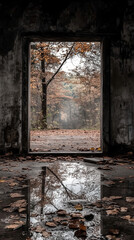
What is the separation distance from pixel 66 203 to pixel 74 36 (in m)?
3.82

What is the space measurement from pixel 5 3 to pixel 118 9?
8.23 feet

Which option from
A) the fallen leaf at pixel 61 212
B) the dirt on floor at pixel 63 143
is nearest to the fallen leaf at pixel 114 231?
the fallen leaf at pixel 61 212

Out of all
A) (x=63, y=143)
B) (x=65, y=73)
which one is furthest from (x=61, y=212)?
(x=65, y=73)

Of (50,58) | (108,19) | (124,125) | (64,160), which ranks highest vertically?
(50,58)

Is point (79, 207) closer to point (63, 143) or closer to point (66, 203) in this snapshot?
point (66, 203)

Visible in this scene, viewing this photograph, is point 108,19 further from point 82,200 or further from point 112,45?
point 82,200

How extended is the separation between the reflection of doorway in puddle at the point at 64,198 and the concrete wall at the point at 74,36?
1.62 meters

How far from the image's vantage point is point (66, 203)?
2.03 m

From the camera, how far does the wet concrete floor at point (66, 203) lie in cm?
150

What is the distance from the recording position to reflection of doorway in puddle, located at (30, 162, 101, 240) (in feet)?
5.20

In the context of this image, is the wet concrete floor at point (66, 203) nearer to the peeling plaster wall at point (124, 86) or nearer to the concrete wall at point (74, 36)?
the peeling plaster wall at point (124, 86)

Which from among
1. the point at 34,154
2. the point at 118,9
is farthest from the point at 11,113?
the point at 118,9

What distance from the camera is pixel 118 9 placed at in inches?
187

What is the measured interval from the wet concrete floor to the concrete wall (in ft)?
4.38
